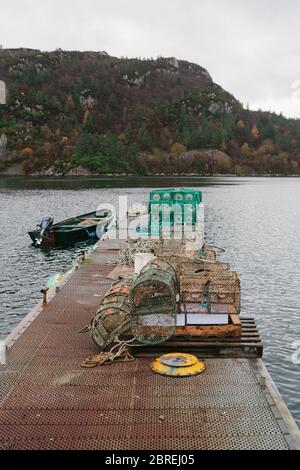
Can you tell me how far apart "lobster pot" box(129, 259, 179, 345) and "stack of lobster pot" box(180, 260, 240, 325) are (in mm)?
544

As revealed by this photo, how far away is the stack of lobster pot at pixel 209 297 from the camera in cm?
1186

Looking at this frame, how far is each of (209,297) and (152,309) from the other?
61.7 inches

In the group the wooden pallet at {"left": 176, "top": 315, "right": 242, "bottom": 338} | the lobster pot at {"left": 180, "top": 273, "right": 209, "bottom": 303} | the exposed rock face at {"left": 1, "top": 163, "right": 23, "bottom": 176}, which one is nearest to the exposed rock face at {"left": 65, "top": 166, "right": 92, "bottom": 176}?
the exposed rock face at {"left": 1, "top": 163, "right": 23, "bottom": 176}

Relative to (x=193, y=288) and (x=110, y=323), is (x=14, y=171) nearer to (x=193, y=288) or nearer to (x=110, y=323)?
(x=193, y=288)

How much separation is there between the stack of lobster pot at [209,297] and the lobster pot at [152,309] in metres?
0.54

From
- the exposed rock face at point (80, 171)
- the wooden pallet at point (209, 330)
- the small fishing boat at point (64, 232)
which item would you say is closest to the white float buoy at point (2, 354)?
the wooden pallet at point (209, 330)

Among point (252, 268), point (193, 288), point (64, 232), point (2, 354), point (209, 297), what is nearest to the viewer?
point (2, 354)

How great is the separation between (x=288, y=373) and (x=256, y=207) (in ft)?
194

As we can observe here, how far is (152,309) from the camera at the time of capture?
37.7ft

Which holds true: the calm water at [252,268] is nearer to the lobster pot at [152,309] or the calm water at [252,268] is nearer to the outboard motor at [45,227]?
the outboard motor at [45,227]

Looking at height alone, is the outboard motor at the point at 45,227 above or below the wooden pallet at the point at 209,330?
below

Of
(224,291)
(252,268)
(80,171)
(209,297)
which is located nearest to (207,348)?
(209,297)

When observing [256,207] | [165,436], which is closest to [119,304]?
[165,436]

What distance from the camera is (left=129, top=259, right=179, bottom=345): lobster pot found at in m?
11.4
